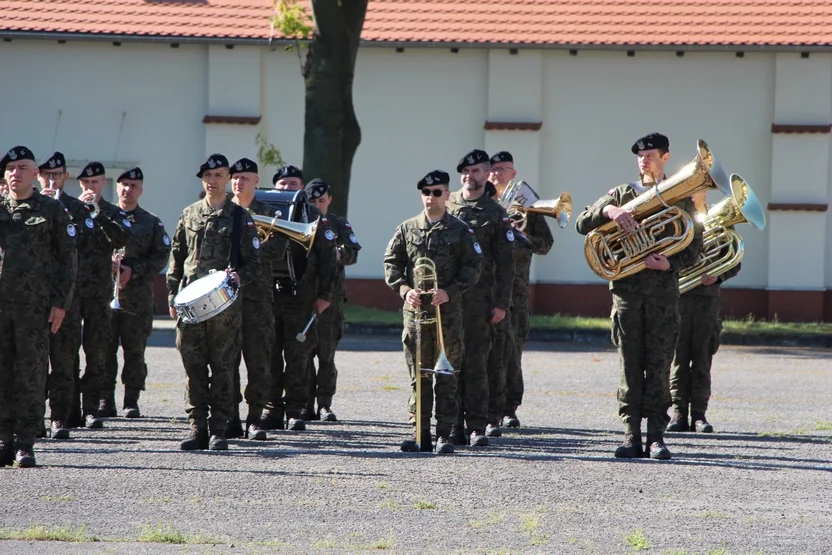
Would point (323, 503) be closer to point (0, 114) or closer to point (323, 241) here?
point (323, 241)

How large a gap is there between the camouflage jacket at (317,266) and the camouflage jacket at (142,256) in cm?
129

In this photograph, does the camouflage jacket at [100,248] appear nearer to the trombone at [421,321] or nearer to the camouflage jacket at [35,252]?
the camouflage jacket at [35,252]

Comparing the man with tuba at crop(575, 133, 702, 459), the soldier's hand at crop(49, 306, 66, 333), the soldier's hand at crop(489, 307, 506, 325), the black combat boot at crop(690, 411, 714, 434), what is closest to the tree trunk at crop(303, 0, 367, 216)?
the black combat boot at crop(690, 411, 714, 434)

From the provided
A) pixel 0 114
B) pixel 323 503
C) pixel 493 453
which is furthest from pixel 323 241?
pixel 0 114

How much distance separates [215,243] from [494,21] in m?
16.6

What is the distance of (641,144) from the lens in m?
9.95

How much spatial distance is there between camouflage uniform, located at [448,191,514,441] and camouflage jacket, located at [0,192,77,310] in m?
3.06

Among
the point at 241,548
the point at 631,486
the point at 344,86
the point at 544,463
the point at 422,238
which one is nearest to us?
the point at 241,548

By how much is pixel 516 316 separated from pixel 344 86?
34.4ft

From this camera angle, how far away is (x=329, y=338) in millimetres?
12656

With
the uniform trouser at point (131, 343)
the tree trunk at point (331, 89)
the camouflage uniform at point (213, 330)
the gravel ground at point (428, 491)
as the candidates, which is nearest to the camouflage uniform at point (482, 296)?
the gravel ground at point (428, 491)

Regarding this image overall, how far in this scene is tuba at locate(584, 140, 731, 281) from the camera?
961 centimetres

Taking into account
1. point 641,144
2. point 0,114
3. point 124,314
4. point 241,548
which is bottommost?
point 241,548

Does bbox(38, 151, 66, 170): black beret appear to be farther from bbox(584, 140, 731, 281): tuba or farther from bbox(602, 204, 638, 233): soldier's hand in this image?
bbox(602, 204, 638, 233): soldier's hand
